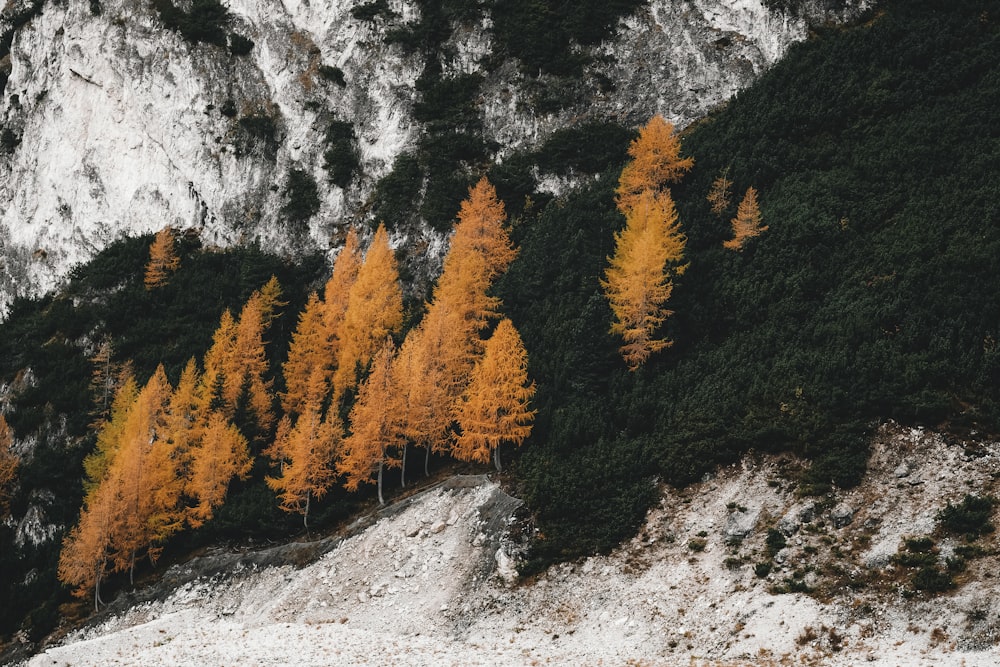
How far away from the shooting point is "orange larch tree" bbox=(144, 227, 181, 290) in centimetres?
5362

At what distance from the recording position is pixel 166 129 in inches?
2403

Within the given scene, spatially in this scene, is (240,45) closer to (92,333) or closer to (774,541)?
(92,333)

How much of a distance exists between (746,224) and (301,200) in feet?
110

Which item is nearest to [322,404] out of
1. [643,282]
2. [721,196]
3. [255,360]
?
[255,360]

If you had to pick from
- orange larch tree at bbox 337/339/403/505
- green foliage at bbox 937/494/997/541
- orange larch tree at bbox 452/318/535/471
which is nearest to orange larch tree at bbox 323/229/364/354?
orange larch tree at bbox 337/339/403/505

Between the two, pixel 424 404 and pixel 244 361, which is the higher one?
pixel 244 361

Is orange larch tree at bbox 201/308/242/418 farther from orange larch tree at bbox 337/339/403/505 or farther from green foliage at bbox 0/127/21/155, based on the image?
green foliage at bbox 0/127/21/155

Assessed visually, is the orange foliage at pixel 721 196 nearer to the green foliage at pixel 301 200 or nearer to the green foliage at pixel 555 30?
the green foliage at pixel 555 30

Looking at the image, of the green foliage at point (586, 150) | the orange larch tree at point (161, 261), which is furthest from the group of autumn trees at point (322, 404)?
the orange larch tree at point (161, 261)

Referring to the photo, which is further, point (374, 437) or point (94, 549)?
point (94, 549)

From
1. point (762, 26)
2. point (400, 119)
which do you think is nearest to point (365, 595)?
point (400, 119)

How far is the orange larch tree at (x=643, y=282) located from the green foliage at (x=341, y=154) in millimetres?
26312

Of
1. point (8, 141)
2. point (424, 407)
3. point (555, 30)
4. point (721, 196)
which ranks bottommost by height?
point (424, 407)

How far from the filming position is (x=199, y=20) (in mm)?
62219
